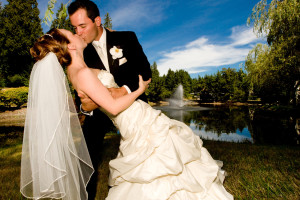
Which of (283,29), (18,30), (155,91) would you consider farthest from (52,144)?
(155,91)

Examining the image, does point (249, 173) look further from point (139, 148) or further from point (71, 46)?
point (71, 46)

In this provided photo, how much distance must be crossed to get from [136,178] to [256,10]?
10377 millimetres

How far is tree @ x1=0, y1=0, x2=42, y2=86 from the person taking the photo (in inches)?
1118

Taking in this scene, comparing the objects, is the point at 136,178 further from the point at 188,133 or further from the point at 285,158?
the point at 285,158

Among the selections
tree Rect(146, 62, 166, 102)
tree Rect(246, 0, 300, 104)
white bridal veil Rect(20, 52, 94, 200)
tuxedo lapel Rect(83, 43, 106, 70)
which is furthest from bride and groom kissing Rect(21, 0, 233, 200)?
tree Rect(146, 62, 166, 102)

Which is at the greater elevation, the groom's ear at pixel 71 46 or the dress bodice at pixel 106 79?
the groom's ear at pixel 71 46

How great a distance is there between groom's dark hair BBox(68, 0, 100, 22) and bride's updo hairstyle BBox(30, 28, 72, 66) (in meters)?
0.52

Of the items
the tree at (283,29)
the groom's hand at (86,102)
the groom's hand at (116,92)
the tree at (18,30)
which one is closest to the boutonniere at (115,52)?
the groom's hand at (116,92)

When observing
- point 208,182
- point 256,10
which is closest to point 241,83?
point 256,10

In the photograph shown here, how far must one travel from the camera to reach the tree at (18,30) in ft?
93.2

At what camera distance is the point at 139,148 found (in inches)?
92.4

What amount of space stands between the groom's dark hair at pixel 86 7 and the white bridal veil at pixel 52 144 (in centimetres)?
83

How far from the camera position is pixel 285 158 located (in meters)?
4.42

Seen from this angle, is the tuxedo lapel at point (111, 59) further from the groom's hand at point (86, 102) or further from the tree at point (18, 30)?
the tree at point (18, 30)
